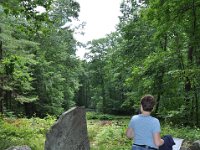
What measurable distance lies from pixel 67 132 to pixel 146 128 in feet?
8.71

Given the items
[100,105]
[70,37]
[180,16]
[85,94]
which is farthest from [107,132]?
[85,94]

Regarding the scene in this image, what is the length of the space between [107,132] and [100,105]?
51.5 metres

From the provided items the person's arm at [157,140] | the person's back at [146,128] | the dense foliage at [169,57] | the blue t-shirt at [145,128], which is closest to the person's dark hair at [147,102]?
the person's back at [146,128]

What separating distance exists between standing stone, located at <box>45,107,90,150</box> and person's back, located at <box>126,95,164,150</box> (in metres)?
2.33

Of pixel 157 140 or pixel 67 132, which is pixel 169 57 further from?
pixel 157 140

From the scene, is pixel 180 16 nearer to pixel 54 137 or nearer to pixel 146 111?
pixel 54 137

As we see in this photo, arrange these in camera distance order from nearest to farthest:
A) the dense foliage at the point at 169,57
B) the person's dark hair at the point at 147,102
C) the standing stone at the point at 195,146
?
the person's dark hair at the point at 147,102 < the standing stone at the point at 195,146 < the dense foliage at the point at 169,57

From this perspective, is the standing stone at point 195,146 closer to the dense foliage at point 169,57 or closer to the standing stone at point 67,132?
the standing stone at point 67,132

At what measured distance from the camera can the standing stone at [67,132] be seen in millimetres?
7578

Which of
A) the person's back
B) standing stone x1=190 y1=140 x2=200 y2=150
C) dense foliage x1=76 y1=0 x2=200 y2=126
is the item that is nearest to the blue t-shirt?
the person's back

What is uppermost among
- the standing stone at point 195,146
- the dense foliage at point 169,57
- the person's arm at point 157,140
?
the dense foliage at point 169,57

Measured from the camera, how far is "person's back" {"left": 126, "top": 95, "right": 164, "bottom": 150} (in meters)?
5.34

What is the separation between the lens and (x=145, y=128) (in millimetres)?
5441

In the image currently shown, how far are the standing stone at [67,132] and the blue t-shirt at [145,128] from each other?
2.38 m
